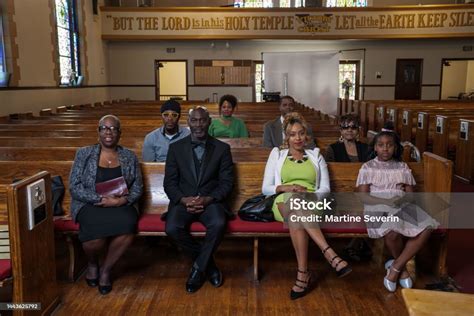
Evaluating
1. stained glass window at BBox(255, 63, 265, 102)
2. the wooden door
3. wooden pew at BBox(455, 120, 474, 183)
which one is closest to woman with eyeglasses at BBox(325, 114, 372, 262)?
wooden pew at BBox(455, 120, 474, 183)

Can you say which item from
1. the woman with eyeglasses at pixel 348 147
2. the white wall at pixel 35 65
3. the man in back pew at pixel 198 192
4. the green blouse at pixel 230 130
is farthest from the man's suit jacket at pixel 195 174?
the white wall at pixel 35 65

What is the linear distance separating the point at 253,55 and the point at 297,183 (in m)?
10.5

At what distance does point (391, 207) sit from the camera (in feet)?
9.23

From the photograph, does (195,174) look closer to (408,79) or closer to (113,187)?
(113,187)

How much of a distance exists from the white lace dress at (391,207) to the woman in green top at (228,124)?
1.86 meters

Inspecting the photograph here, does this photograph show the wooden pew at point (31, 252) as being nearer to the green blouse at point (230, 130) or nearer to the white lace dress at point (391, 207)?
the white lace dress at point (391, 207)

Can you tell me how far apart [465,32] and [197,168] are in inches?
440

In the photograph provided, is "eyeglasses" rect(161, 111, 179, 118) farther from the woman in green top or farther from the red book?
the woman in green top

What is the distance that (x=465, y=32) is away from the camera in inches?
459

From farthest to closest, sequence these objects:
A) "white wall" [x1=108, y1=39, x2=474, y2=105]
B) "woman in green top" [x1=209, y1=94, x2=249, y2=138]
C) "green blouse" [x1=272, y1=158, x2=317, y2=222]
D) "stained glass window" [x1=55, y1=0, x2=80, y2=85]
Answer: "white wall" [x1=108, y1=39, x2=474, y2=105]
"stained glass window" [x1=55, y1=0, x2=80, y2=85]
"woman in green top" [x1=209, y1=94, x2=249, y2=138]
"green blouse" [x1=272, y1=158, x2=317, y2=222]

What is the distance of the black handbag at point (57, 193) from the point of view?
3.03 metres

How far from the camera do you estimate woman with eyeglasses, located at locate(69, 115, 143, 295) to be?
2703mm

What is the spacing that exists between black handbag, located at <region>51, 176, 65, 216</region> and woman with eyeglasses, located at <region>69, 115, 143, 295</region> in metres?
0.26

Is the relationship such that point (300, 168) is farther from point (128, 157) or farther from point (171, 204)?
point (128, 157)
